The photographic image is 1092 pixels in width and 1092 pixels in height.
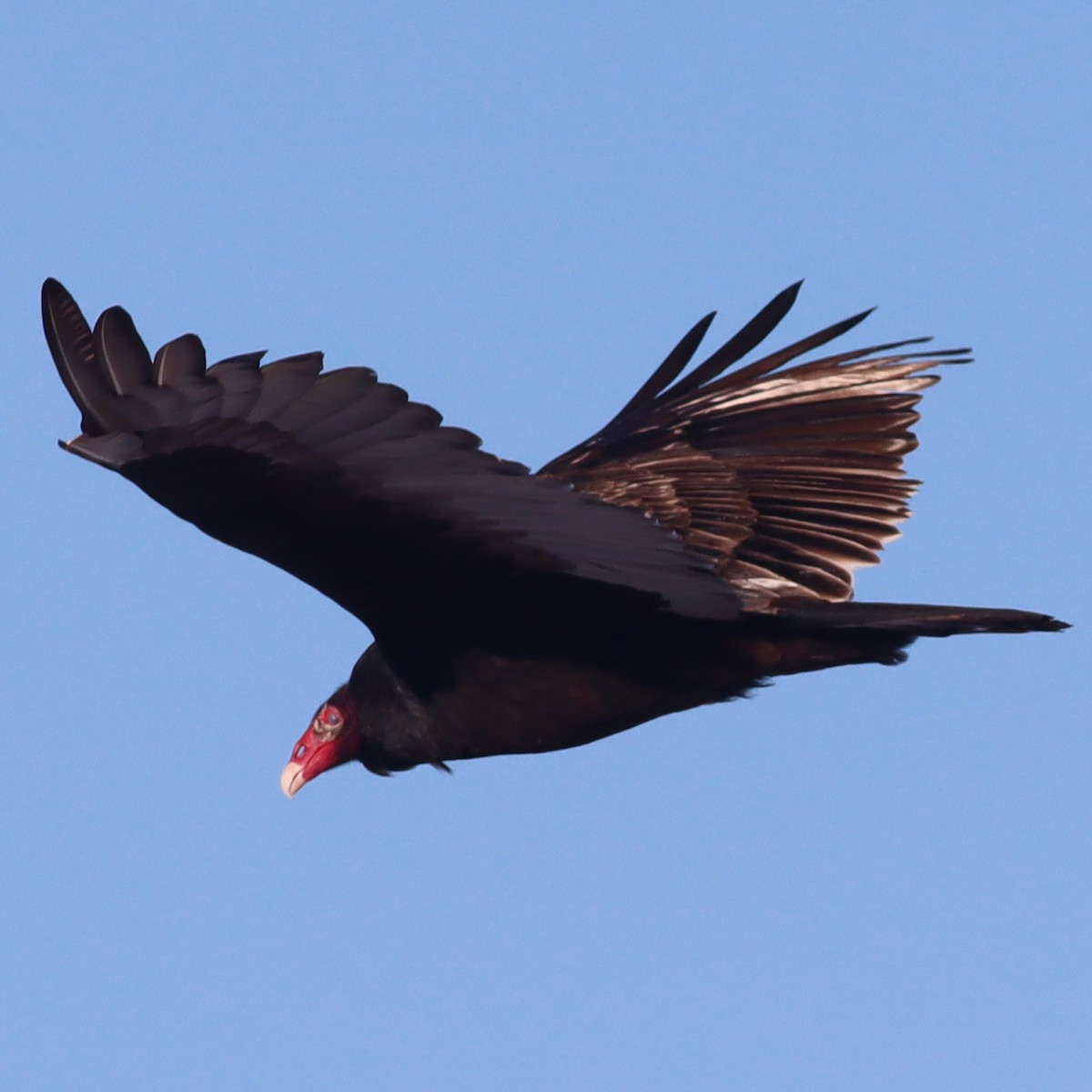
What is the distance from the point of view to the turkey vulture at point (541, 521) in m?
4.83

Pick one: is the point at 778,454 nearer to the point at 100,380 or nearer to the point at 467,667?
the point at 467,667

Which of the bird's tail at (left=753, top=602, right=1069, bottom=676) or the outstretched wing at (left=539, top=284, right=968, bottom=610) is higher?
the outstretched wing at (left=539, top=284, right=968, bottom=610)

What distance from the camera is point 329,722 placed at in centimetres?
641

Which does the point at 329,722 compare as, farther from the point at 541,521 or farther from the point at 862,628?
the point at 862,628

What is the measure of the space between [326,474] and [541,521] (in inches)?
20.9

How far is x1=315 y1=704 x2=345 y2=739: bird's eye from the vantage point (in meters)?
6.36

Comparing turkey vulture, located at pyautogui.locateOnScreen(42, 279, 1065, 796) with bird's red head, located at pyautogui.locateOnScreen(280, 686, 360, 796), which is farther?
bird's red head, located at pyautogui.locateOnScreen(280, 686, 360, 796)

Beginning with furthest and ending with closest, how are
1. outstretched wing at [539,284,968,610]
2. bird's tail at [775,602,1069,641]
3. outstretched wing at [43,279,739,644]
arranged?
outstretched wing at [539,284,968,610] < bird's tail at [775,602,1069,641] < outstretched wing at [43,279,739,644]

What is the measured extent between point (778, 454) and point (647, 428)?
1.58ft

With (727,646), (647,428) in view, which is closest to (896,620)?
(727,646)

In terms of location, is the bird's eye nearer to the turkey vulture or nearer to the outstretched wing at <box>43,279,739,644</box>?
the turkey vulture

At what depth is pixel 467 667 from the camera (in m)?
5.87

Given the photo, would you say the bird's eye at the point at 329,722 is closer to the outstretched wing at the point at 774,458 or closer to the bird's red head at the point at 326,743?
the bird's red head at the point at 326,743

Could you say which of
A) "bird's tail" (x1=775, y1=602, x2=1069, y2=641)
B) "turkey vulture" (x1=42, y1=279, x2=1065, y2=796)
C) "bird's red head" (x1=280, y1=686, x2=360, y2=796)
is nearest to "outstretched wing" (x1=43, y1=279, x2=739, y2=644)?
"turkey vulture" (x1=42, y1=279, x2=1065, y2=796)
